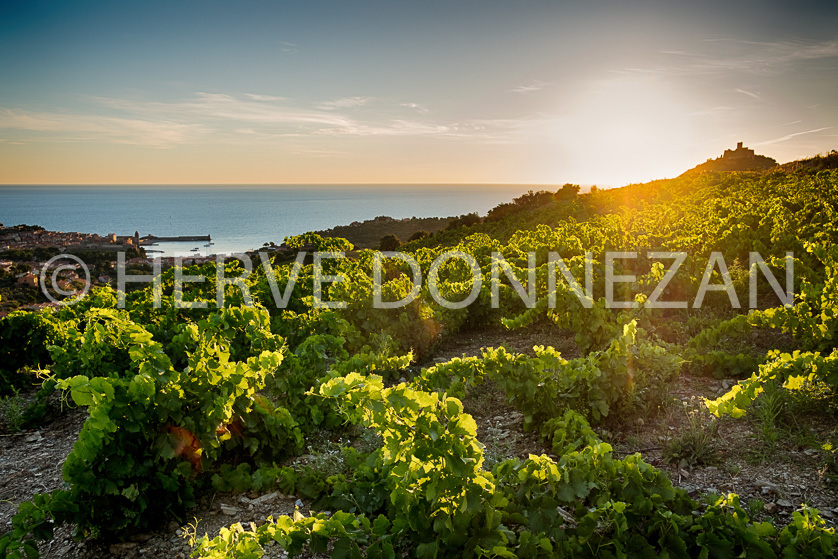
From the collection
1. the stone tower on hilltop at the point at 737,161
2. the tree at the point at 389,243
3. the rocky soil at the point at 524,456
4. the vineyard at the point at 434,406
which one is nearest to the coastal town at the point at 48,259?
the rocky soil at the point at 524,456

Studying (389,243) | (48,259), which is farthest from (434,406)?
(389,243)

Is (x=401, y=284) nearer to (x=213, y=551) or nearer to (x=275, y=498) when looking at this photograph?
(x=275, y=498)

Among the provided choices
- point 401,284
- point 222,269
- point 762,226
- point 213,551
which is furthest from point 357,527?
point 762,226

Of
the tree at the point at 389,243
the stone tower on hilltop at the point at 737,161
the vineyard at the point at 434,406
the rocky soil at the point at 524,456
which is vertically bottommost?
the rocky soil at the point at 524,456

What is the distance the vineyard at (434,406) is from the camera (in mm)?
2607

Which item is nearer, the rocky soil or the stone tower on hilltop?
the rocky soil

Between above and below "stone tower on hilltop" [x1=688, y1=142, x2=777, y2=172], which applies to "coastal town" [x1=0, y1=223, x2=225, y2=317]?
below

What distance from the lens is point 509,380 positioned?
469 centimetres

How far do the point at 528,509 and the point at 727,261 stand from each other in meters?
9.39

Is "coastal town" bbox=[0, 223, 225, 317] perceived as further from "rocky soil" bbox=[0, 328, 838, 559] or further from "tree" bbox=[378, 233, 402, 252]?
"tree" bbox=[378, 233, 402, 252]

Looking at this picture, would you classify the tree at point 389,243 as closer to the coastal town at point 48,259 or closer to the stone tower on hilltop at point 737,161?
the coastal town at point 48,259

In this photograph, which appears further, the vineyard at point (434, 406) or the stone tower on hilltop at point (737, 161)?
the stone tower on hilltop at point (737, 161)

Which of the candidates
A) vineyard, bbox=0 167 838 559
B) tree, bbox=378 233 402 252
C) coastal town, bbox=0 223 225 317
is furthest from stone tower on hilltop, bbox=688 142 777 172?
coastal town, bbox=0 223 225 317

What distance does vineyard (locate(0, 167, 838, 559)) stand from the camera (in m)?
2.61
